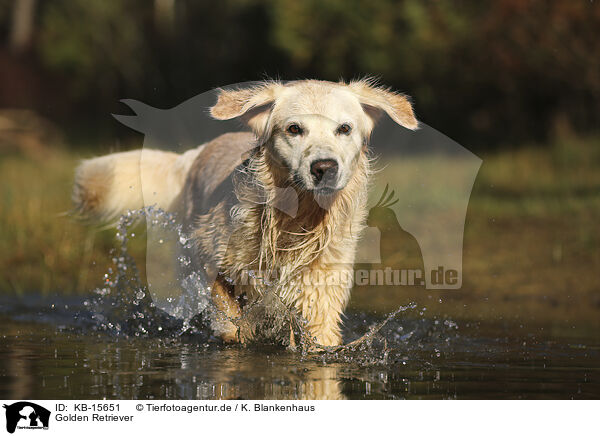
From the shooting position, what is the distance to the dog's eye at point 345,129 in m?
4.74

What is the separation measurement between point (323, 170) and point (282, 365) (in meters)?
1.14

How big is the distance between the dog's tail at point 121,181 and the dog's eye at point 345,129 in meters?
2.16

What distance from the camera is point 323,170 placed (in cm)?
450

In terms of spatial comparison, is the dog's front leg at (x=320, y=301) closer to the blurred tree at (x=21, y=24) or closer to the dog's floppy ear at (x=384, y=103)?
the dog's floppy ear at (x=384, y=103)

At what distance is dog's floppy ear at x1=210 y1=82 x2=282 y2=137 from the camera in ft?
16.4

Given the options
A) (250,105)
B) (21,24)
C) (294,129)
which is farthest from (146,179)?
(21,24)

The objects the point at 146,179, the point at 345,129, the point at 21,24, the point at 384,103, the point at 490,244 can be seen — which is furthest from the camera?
the point at 21,24
